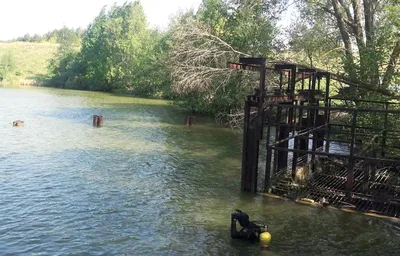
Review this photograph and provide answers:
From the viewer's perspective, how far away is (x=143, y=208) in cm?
1209

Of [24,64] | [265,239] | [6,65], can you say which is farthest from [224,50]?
[24,64]

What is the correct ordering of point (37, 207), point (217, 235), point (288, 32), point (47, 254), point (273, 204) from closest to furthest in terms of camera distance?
1. point (47, 254)
2. point (217, 235)
3. point (37, 207)
4. point (273, 204)
5. point (288, 32)

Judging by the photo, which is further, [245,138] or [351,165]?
[245,138]

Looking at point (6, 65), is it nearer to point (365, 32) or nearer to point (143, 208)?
point (365, 32)

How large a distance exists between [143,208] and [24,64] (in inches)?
3667

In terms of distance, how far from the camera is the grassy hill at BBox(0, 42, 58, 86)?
7769 centimetres

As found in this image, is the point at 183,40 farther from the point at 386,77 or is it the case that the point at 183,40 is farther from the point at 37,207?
the point at 37,207

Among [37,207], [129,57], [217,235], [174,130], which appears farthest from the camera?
[129,57]

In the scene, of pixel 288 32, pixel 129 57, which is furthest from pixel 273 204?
pixel 129 57

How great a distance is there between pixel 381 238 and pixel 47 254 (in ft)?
26.1

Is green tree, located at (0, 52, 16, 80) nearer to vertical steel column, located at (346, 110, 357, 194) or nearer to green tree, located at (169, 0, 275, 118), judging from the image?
green tree, located at (169, 0, 275, 118)

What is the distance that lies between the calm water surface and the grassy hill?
61245 millimetres

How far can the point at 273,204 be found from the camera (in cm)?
1251

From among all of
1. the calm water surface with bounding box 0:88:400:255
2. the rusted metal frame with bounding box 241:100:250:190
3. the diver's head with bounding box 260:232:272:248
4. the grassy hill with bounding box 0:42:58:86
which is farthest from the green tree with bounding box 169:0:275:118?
the grassy hill with bounding box 0:42:58:86
